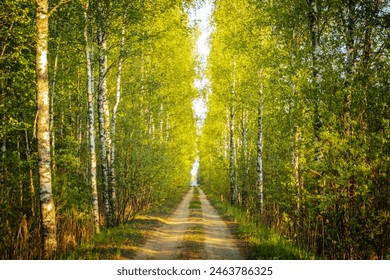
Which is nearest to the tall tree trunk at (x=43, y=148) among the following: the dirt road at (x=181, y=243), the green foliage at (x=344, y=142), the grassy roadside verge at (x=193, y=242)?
the dirt road at (x=181, y=243)

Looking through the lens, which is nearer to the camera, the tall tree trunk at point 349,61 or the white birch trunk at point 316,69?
the tall tree trunk at point 349,61

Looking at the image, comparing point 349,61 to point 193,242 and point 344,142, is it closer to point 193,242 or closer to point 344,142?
point 344,142

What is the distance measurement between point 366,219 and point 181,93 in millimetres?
17362

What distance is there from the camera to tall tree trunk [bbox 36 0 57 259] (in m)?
6.66

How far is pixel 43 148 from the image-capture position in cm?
673

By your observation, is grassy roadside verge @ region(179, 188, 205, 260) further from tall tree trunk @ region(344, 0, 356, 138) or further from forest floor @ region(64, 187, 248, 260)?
tall tree trunk @ region(344, 0, 356, 138)

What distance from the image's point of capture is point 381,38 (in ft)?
22.3

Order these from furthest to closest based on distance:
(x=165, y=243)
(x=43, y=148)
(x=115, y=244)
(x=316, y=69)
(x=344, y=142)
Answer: (x=165, y=243) → (x=115, y=244) → (x=316, y=69) → (x=43, y=148) → (x=344, y=142)

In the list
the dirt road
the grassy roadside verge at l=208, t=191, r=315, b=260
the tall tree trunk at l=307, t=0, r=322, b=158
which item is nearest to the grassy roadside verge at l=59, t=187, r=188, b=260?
the dirt road

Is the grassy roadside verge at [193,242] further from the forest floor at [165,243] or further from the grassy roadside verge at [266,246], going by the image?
the grassy roadside verge at [266,246]

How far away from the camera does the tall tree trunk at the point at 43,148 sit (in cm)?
666

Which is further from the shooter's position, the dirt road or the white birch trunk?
the dirt road

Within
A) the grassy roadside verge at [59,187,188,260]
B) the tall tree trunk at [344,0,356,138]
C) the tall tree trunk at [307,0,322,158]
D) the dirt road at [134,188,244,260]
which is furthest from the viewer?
the dirt road at [134,188,244,260]

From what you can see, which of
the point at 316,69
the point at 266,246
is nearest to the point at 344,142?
the point at 316,69
